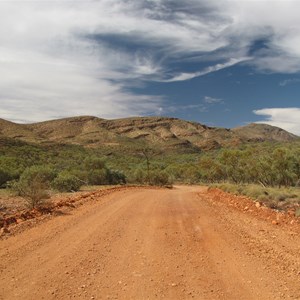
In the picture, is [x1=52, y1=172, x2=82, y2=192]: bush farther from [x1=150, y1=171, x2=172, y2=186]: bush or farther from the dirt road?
[x1=150, y1=171, x2=172, y2=186]: bush

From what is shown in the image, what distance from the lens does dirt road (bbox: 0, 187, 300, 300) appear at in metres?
6.33

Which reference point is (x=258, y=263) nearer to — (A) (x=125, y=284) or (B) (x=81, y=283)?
(A) (x=125, y=284)

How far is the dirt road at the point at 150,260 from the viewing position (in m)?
6.33

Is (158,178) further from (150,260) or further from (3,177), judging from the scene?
(150,260)

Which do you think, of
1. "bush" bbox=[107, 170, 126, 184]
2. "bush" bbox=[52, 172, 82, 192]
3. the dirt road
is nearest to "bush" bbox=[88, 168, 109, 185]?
"bush" bbox=[107, 170, 126, 184]

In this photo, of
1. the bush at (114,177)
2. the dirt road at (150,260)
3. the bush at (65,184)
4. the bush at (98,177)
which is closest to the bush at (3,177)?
the bush at (65,184)

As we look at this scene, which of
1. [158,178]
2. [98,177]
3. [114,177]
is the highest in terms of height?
[98,177]

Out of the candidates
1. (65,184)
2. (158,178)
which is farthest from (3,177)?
(158,178)

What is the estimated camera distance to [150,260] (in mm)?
8156

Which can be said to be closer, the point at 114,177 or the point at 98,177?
the point at 98,177

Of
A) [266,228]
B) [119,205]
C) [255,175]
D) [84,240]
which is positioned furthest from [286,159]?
[84,240]

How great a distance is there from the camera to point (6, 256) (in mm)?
8188

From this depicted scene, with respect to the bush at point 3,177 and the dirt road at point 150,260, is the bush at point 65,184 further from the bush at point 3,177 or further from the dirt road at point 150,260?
the dirt road at point 150,260

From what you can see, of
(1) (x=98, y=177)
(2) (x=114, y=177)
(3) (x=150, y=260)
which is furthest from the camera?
(2) (x=114, y=177)
